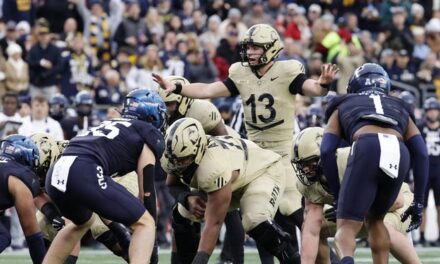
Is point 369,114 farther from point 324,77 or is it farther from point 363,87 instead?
point 324,77

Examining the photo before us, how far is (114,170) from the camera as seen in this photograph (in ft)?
27.5

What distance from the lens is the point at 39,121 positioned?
14.5 m

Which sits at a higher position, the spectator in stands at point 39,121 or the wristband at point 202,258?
the wristband at point 202,258

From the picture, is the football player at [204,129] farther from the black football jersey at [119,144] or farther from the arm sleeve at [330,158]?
the arm sleeve at [330,158]

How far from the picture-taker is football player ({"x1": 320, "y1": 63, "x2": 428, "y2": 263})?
320 inches

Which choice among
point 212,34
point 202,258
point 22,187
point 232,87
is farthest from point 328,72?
point 212,34

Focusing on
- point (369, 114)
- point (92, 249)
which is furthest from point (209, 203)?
point (92, 249)

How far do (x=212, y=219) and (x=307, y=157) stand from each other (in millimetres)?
899

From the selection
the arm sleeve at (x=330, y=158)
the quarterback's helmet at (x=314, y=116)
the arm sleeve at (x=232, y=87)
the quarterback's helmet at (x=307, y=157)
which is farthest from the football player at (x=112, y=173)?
the quarterback's helmet at (x=314, y=116)

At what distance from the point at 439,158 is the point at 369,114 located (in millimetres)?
6883

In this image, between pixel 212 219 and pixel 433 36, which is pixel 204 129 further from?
pixel 433 36

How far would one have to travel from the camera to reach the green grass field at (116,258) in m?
11.7

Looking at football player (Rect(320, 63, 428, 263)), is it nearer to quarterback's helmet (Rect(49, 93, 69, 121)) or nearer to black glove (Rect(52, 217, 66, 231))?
black glove (Rect(52, 217, 66, 231))

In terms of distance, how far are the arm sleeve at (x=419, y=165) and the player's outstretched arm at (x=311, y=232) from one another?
781mm
